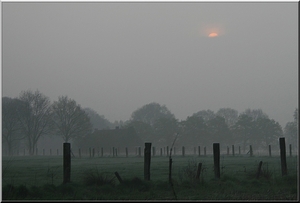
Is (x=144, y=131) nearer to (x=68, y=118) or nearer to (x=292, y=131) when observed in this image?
(x=68, y=118)

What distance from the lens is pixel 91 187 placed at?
1363 centimetres

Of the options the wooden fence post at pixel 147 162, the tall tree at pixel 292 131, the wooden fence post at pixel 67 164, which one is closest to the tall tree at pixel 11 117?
the tall tree at pixel 292 131

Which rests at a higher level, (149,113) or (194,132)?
(149,113)

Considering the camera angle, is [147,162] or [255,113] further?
[255,113]

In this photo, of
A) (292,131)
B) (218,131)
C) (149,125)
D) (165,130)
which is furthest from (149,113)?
(292,131)

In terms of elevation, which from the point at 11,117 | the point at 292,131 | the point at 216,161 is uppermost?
the point at 11,117

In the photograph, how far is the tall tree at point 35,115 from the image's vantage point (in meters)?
79.4

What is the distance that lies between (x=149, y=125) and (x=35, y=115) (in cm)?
3093

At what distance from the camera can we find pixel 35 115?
268 feet

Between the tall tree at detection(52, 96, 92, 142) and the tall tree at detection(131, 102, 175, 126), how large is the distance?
26.6 m

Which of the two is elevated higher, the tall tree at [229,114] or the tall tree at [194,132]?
the tall tree at [229,114]

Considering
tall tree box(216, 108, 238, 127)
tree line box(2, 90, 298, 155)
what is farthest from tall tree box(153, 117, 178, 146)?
tall tree box(216, 108, 238, 127)

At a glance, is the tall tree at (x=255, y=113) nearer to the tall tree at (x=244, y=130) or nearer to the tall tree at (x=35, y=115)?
the tall tree at (x=244, y=130)

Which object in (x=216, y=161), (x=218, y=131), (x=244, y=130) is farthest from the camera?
(x=218, y=131)
